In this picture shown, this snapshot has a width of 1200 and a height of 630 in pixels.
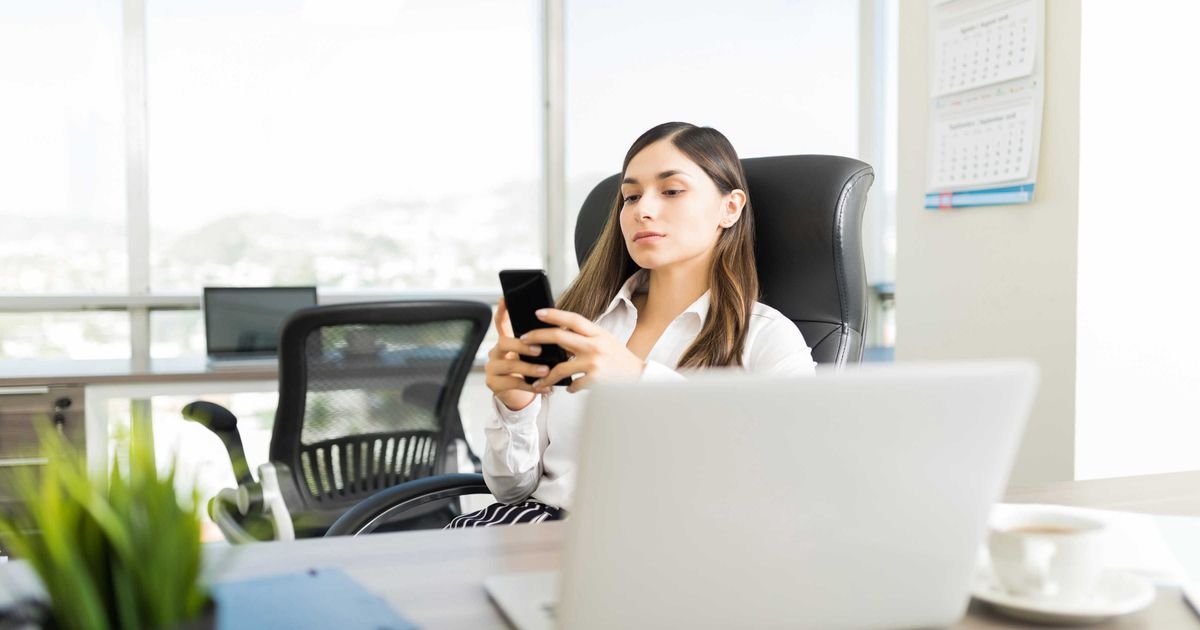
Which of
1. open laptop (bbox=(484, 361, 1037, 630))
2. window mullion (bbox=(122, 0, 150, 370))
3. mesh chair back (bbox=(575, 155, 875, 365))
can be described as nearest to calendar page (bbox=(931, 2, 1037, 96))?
mesh chair back (bbox=(575, 155, 875, 365))

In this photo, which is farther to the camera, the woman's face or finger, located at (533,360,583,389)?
the woman's face

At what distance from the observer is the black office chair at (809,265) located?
1.67 meters

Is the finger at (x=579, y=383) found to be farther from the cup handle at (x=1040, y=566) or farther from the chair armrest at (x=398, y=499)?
the cup handle at (x=1040, y=566)

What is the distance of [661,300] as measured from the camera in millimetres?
1858

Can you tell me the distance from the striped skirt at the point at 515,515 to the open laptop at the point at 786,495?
1.00 meters

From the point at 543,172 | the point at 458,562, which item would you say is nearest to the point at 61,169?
the point at 543,172

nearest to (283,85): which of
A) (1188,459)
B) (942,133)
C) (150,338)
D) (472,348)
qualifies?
(150,338)

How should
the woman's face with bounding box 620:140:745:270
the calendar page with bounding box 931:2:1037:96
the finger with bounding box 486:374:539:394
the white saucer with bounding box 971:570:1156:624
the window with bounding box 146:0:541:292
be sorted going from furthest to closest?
the window with bounding box 146:0:541:292, the calendar page with bounding box 931:2:1037:96, the woman's face with bounding box 620:140:745:270, the finger with bounding box 486:374:539:394, the white saucer with bounding box 971:570:1156:624

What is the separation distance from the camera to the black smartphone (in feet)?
4.07

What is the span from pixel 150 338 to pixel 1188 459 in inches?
134

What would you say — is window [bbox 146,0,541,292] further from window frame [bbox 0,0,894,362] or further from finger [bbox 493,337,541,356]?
finger [bbox 493,337,541,356]

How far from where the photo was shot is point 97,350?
12.7 ft

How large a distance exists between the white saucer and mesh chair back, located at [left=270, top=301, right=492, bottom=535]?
154cm

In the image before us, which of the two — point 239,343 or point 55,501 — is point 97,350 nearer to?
point 239,343
